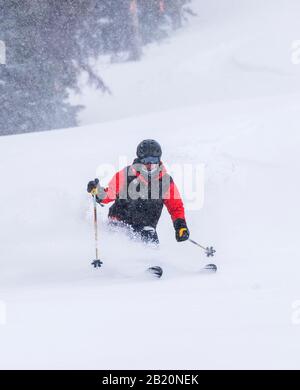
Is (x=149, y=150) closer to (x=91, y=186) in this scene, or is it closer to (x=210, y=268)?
(x=91, y=186)

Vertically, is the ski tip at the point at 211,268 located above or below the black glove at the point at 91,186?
below

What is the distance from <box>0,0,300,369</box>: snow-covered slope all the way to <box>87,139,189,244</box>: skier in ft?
1.03

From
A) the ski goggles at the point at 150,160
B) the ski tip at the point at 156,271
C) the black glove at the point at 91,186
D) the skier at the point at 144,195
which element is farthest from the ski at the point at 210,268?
the black glove at the point at 91,186

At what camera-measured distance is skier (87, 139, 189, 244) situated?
592 centimetres

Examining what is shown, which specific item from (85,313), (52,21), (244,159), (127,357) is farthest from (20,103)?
(127,357)

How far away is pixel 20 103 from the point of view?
49.1 ft

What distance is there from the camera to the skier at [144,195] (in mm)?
5922

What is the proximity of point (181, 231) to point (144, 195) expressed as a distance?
686 millimetres

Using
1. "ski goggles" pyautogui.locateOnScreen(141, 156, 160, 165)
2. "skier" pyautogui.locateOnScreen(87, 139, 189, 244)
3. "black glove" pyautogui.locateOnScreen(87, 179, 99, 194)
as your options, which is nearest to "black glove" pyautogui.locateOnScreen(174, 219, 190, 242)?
"skier" pyautogui.locateOnScreen(87, 139, 189, 244)

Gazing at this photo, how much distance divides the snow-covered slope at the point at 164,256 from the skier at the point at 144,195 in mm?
314

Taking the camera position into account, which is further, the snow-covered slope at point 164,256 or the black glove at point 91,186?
the black glove at point 91,186

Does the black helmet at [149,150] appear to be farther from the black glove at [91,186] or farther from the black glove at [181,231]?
the black glove at [181,231]

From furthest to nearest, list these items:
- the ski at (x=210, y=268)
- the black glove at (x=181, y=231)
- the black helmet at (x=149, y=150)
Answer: the black glove at (x=181, y=231)
the black helmet at (x=149, y=150)
the ski at (x=210, y=268)

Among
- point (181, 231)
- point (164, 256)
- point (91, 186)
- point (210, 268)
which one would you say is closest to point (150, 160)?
point (91, 186)
